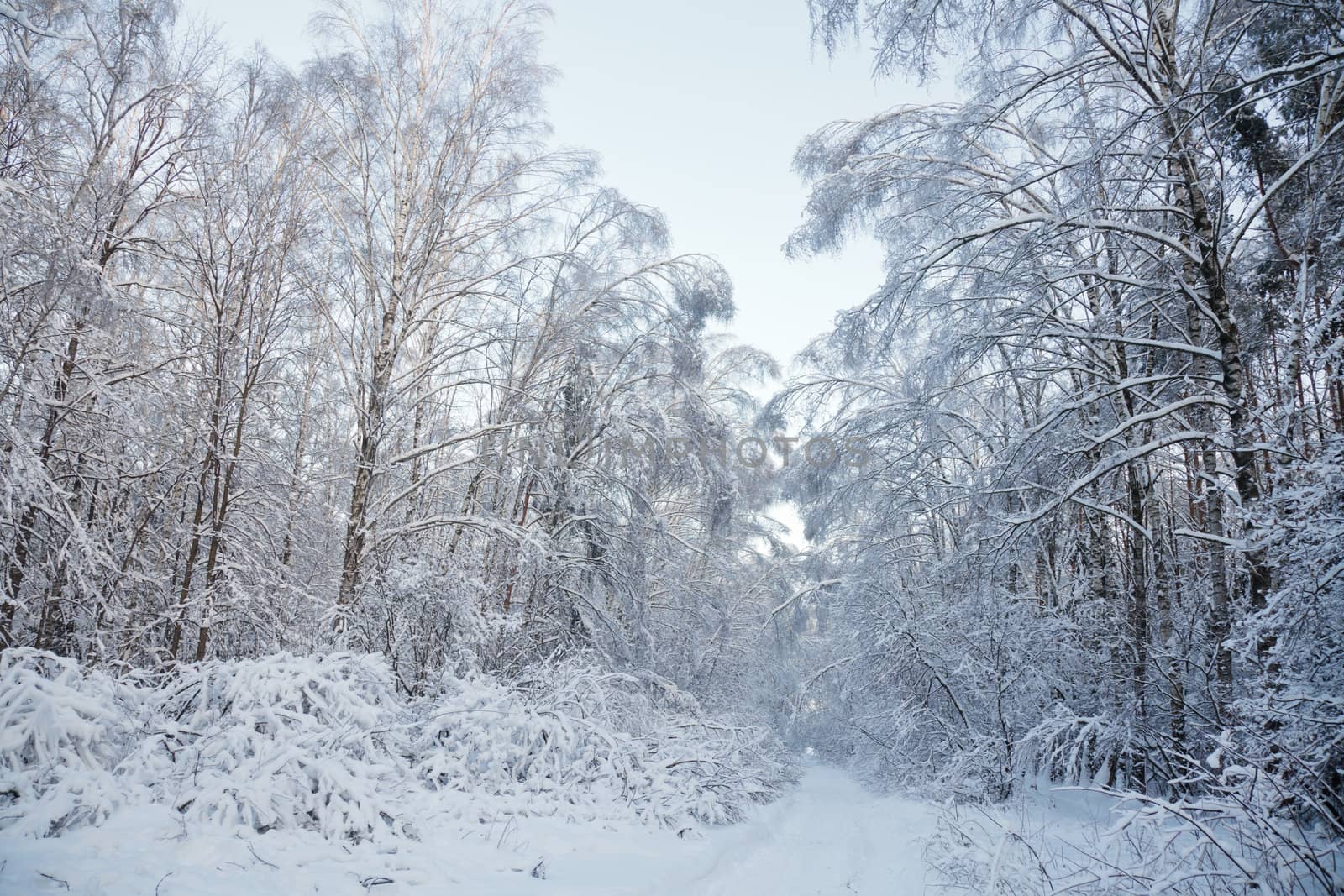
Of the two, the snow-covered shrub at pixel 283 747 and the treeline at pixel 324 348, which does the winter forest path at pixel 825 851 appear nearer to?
the snow-covered shrub at pixel 283 747

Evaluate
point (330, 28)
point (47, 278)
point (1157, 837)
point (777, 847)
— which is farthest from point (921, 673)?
point (330, 28)

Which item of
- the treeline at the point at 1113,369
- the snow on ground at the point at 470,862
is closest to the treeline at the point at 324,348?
the snow on ground at the point at 470,862

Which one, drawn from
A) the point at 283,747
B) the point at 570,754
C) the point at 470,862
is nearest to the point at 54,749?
the point at 283,747

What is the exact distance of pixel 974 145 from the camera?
613cm

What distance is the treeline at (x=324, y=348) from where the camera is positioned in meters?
5.29

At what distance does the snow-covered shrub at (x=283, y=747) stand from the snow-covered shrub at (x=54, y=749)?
0.29 metres

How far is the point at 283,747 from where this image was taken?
4.01 meters

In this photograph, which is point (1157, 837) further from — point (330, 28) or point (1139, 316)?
point (330, 28)

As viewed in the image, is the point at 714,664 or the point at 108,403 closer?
the point at 108,403

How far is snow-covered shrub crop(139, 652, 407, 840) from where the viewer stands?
3625mm

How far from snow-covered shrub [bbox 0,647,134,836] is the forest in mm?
22

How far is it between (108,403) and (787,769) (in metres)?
12.5

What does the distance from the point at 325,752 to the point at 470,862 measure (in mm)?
1198

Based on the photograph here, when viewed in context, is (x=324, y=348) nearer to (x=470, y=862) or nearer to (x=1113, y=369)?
(x=470, y=862)
